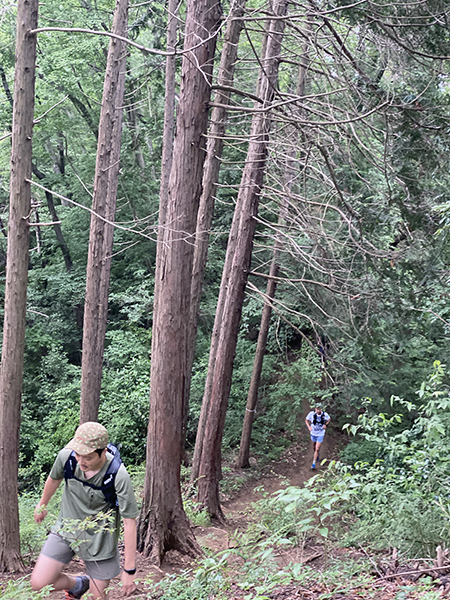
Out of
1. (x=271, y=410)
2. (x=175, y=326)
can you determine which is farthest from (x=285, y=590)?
(x=271, y=410)

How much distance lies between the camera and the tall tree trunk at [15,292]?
5.30m

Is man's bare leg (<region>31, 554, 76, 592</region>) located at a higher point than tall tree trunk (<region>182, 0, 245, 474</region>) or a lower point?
lower

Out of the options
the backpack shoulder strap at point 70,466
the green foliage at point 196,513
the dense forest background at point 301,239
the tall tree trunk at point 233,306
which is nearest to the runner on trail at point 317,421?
the dense forest background at point 301,239

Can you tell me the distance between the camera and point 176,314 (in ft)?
19.5

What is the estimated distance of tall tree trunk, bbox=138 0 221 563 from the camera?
5.76 metres

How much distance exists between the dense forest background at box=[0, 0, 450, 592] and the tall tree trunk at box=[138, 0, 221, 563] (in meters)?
0.44

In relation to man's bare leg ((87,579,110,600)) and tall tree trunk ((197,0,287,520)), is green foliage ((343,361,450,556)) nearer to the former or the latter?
man's bare leg ((87,579,110,600))

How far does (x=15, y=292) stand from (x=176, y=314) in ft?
6.05

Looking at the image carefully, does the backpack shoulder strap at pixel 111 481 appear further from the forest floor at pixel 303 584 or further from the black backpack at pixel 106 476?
the forest floor at pixel 303 584

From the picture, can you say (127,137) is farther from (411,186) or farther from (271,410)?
(411,186)

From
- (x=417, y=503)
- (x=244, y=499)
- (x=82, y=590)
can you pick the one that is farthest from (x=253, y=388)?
Result: (x=82, y=590)

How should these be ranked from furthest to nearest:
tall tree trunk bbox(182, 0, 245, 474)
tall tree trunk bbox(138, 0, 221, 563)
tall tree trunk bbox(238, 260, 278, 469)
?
tall tree trunk bbox(238, 260, 278, 469) < tall tree trunk bbox(182, 0, 245, 474) < tall tree trunk bbox(138, 0, 221, 563)

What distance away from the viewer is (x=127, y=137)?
57.2 feet

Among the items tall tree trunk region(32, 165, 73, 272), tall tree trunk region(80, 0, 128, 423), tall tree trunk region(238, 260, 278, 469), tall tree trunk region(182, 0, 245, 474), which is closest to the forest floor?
tall tree trunk region(182, 0, 245, 474)
